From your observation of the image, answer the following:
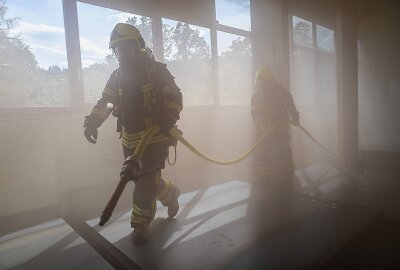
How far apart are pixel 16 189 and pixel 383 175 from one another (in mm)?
4195

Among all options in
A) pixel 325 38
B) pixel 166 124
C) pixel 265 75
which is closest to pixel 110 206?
pixel 166 124

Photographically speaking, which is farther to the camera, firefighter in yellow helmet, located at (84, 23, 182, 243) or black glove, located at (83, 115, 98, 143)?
black glove, located at (83, 115, 98, 143)

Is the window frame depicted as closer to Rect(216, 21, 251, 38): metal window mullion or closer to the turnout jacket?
Rect(216, 21, 251, 38): metal window mullion

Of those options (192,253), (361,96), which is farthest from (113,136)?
(361,96)

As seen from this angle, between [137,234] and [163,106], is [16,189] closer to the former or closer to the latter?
[137,234]

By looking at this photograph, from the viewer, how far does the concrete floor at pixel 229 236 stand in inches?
63.3

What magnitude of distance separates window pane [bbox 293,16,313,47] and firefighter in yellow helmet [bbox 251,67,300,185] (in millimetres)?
4181

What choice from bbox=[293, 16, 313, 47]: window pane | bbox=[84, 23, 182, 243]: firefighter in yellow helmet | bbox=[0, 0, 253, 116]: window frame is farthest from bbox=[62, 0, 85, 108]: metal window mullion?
bbox=[293, 16, 313, 47]: window pane

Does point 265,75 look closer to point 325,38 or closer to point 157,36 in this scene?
point 157,36

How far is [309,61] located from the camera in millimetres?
7816

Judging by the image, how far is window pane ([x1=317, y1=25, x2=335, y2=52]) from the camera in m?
8.13

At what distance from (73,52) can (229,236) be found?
9.62ft

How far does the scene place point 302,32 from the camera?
753 cm

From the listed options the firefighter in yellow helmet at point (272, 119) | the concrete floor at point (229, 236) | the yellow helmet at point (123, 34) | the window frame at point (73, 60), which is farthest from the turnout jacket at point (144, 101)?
the firefighter in yellow helmet at point (272, 119)
